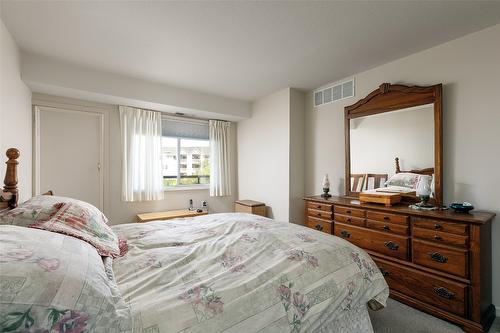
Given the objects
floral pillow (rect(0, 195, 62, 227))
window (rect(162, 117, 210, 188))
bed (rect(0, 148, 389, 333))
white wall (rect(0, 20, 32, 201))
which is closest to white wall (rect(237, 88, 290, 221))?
window (rect(162, 117, 210, 188))

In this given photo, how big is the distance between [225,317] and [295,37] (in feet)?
7.40

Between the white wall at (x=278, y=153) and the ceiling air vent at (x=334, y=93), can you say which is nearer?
the ceiling air vent at (x=334, y=93)

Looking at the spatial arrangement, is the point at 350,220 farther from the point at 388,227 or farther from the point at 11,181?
the point at 11,181

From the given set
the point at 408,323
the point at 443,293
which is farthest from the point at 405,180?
the point at 408,323

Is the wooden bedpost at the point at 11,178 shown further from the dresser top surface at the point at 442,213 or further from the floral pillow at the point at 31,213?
the dresser top surface at the point at 442,213

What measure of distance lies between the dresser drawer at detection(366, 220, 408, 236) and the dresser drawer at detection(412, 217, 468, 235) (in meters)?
0.11

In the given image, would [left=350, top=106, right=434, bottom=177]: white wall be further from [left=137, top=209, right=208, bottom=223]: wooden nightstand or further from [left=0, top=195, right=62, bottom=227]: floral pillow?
[left=0, top=195, right=62, bottom=227]: floral pillow

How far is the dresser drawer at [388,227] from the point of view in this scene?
85.5 inches

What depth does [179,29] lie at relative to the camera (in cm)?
204

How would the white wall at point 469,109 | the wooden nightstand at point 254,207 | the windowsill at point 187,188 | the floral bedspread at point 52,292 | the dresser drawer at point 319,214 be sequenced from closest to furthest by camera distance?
1. the floral bedspread at point 52,292
2. the white wall at point 469,109
3. the dresser drawer at point 319,214
4. the wooden nightstand at point 254,207
5. the windowsill at point 187,188

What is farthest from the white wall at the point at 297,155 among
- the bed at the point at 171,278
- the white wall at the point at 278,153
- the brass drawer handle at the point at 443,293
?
the brass drawer handle at the point at 443,293

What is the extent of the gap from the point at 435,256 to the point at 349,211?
0.83 meters

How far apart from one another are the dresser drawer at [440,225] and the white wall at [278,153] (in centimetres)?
171

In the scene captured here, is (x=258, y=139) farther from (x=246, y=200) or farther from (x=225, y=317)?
(x=225, y=317)
